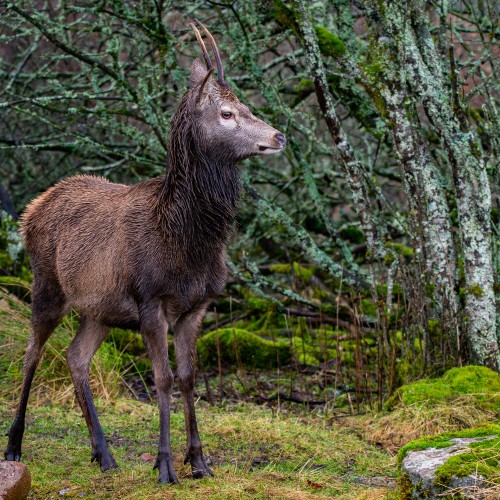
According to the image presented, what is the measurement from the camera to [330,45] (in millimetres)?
7609

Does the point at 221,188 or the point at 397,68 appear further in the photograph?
the point at 397,68

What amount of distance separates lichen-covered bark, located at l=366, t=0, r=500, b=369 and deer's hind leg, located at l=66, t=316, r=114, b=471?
2.92 metres

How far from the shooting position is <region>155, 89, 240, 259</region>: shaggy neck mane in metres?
5.39

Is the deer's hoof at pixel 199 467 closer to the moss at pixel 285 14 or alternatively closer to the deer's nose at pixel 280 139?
the deer's nose at pixel 280 139

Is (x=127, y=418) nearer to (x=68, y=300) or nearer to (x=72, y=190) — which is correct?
(x=68, y=300)

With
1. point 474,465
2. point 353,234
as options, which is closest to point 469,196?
point 474,465

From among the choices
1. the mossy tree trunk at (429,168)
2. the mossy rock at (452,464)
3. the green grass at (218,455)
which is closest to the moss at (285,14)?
the mossy tree trunk at (429,168)

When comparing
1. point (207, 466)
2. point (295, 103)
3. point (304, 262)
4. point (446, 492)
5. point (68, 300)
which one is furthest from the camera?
point (304, 262)

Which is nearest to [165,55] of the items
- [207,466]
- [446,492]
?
[207,466]

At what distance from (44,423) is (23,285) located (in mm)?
2149

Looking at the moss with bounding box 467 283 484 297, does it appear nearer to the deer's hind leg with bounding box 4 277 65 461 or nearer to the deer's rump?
the deer's rump

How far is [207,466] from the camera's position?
5348 mm

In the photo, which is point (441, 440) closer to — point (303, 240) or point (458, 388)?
point (458, 388)

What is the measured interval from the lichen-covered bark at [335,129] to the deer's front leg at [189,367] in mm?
2180
